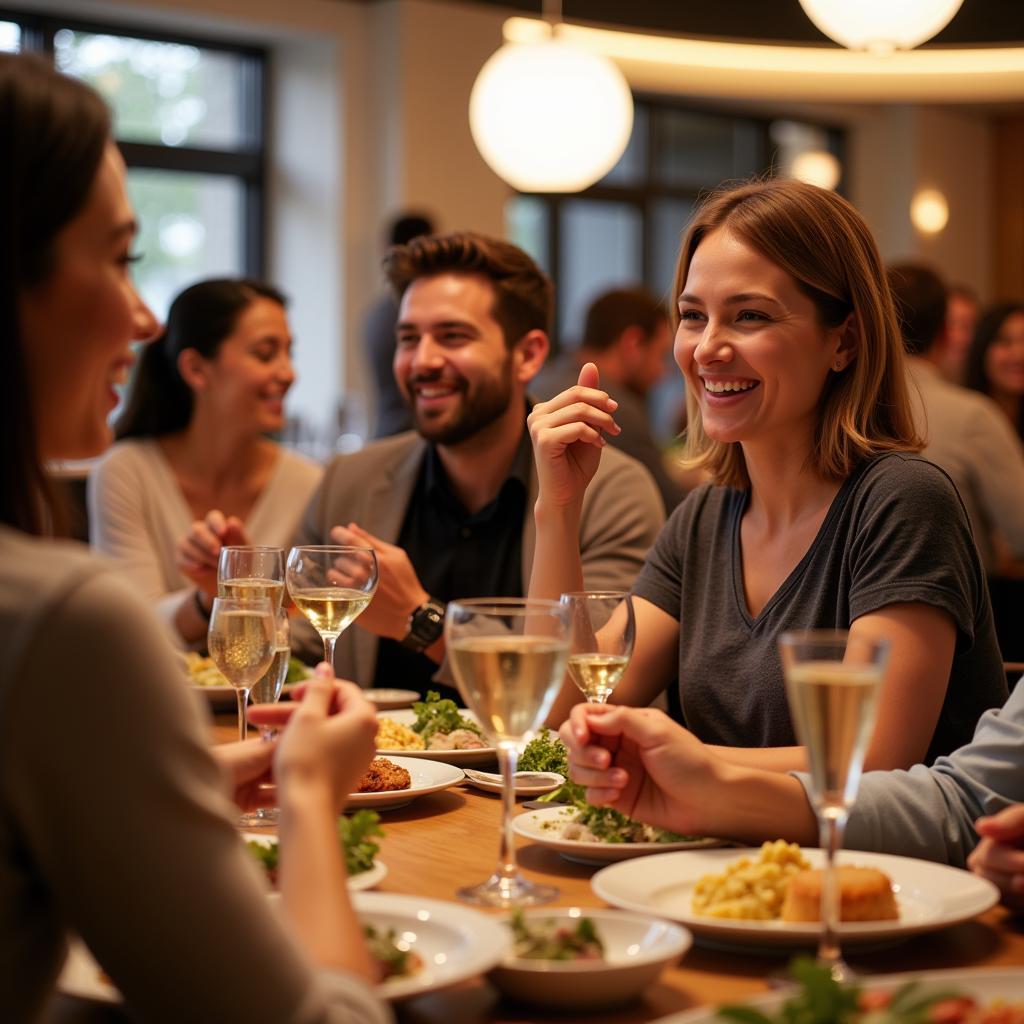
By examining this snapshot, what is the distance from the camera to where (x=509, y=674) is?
123 cm

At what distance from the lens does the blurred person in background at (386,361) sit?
475cm

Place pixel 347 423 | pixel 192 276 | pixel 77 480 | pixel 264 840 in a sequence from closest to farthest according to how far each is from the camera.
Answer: pixel 264 840, pixel 77 480, pixel 347 423, pixel 192 276

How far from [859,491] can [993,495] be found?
2.99 metres

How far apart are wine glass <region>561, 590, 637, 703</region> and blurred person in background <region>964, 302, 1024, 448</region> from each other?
460cm

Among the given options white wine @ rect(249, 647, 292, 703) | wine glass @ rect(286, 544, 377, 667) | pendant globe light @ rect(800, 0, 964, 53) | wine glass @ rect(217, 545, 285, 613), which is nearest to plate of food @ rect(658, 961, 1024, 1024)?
white wine @ rect(249, 647, 292, 703)

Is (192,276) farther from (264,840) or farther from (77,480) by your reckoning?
(264,840)

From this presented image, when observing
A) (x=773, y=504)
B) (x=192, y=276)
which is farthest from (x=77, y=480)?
(x=773, y=504)

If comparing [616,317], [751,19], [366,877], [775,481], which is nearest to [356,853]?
[366,877]

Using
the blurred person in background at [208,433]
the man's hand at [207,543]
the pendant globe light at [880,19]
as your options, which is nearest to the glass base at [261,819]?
the man's hand at [207,543]

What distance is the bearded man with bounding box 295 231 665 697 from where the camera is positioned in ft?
9.30

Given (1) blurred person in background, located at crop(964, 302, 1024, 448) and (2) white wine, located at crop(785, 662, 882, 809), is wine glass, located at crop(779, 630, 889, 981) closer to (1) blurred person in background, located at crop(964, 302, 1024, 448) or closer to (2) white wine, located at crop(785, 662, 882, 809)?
(2) white wine, located at crop(785, 662, 882, 809)

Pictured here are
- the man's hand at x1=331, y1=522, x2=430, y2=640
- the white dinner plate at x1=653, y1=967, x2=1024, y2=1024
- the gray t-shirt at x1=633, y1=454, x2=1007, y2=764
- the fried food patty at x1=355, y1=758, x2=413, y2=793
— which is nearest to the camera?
the white dinner plate at x1=653, y1=967, x2=1024, y2=1024

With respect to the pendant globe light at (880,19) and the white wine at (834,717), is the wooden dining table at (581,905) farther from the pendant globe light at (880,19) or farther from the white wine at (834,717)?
the pendant globe light at (880,19)

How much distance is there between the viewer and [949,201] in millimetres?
10641
